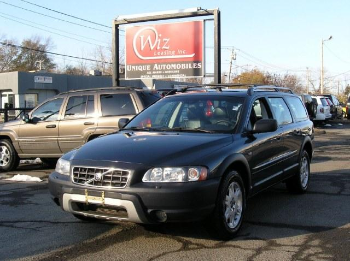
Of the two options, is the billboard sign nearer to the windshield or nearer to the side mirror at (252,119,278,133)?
the windshield

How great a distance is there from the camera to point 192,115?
18.6ft

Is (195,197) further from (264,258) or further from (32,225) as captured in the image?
(32,225)

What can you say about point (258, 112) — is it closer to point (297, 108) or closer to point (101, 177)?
point (297, 108)

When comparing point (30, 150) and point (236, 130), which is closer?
point (236, 130)

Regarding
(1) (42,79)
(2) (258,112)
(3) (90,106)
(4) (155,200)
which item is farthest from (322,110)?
(1) (42,79)

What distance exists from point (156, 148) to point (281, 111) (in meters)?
2.90

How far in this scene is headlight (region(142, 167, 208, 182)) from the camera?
4.29 meters

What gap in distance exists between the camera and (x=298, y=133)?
710cm

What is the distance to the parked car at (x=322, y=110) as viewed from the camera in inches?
981

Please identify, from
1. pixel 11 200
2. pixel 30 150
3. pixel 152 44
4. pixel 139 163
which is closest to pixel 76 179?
pixel 139 163

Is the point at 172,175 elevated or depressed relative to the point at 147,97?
depressed

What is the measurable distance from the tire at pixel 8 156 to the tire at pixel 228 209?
6.62 meters

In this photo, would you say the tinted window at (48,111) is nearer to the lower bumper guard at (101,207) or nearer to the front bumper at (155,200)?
the lower bumper guard at (101,207)

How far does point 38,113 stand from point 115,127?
212 centimetres
